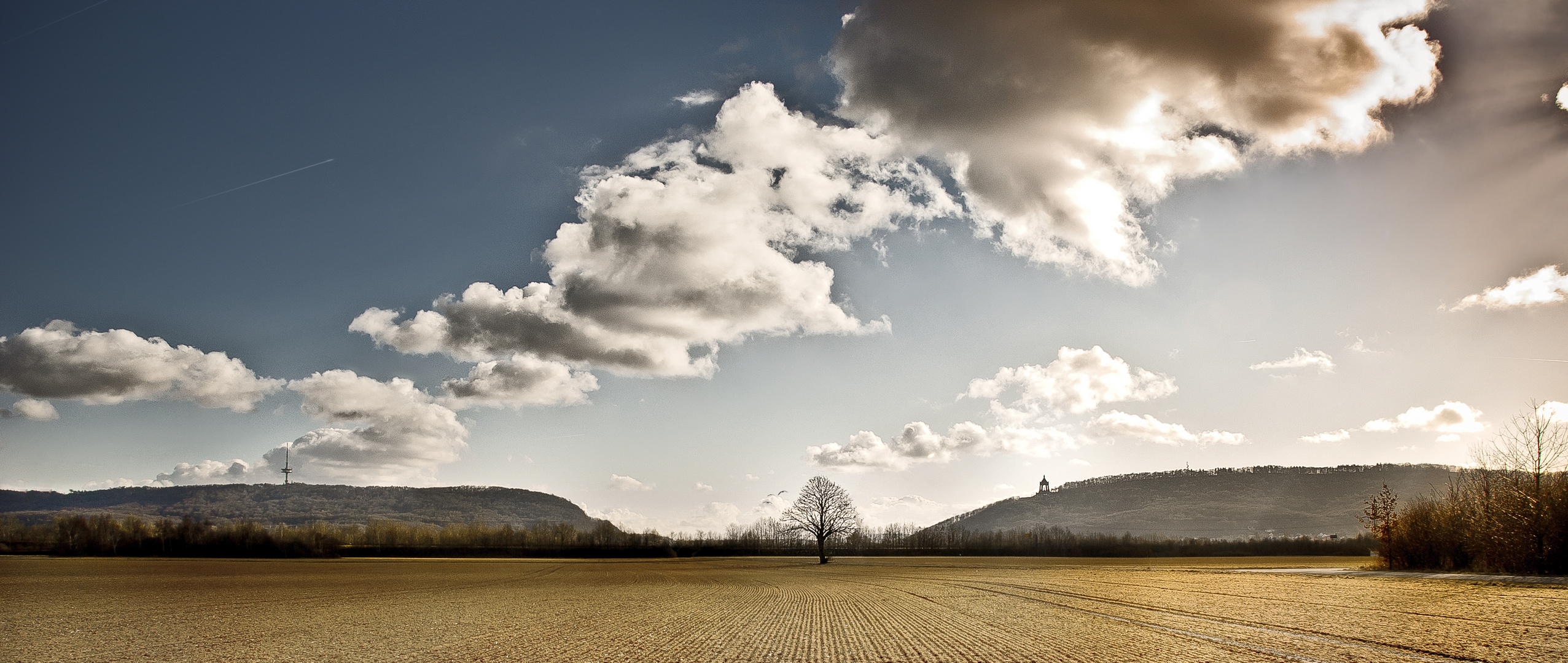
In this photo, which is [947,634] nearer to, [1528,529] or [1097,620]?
[1097,620]

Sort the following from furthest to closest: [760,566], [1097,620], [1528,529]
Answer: [760,566] → [1528,529] → [1097,620]

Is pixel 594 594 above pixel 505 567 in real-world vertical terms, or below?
above

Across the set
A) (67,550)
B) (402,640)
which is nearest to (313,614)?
(402,640)

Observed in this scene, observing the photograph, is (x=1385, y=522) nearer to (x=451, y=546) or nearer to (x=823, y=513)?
(x=823, y=513)

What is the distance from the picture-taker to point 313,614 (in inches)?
968

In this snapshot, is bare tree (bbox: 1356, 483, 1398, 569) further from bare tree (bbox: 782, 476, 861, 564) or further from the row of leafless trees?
bare tree (bbox: 782, 476, 861, 564)

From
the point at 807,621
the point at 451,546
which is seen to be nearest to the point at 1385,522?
the point at 807,621

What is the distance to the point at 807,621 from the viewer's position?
21203mm

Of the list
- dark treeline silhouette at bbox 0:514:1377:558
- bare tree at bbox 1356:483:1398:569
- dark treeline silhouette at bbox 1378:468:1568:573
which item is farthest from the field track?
dark treeline silhouette at bbox 0:514:1377:558

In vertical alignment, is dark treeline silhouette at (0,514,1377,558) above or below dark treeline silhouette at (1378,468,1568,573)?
below

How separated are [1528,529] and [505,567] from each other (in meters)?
68.3

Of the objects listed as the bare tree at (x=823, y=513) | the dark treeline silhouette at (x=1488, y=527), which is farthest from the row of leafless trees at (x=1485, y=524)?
the bare tree at (x=823, y=513)

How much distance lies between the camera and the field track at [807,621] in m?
14.7

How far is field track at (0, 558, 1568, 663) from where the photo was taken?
14.7 metres
